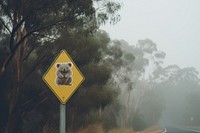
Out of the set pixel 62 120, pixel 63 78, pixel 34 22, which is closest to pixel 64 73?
pixel 63 78

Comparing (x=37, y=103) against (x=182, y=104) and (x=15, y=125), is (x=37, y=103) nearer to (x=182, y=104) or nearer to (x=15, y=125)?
(x=15, y=125)

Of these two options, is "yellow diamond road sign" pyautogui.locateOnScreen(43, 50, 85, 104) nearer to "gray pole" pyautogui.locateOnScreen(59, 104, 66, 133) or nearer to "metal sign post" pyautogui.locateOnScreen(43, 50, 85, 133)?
"metal sign post" pyautogui.locateOnScreen(43, 50, 85, 133)

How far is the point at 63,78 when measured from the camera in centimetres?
545

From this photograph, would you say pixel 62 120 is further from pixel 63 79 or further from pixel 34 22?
pixel 34 22

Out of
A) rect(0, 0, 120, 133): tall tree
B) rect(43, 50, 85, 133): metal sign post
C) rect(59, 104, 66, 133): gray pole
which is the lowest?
rect(59, 104, 66, 133): gray pole

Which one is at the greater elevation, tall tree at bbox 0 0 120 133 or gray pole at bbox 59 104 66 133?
tall tree at bbox 0 0 120 133

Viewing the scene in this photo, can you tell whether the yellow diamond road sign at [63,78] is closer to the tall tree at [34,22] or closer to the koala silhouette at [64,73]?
the koala silhouette at [64,73]

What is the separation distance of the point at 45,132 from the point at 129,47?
3831 cm

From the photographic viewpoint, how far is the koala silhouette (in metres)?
5.42

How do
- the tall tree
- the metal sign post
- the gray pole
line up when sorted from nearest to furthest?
the gray pole
the metal sign post
the tall tree

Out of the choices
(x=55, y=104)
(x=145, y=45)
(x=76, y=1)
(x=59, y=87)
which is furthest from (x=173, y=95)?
(x=59, y=87)

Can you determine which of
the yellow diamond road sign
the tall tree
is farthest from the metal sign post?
the tall tree

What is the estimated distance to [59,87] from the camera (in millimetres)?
5398

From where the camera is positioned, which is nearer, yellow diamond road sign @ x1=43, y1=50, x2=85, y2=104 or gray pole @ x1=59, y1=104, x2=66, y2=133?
gray pole @ x1=59, y1=104, x2=66, y2=133
